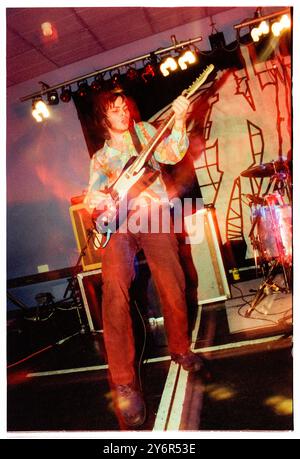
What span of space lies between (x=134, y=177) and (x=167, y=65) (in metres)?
3.17

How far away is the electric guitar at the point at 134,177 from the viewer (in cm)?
195

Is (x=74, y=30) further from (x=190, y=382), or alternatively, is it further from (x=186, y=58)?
(x=190, y=382)

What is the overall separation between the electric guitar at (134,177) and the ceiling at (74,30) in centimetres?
316

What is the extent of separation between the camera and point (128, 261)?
1.74m

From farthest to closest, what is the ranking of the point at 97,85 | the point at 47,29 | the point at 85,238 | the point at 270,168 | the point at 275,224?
the point at 97,85 < the point at 47,29 < the point at 85,238 < the point at 270,168 < the point at 275,224

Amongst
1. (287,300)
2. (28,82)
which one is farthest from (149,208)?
(28,82)

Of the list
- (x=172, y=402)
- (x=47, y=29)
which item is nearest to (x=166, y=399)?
(x=172, y=402)

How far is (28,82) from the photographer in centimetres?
579

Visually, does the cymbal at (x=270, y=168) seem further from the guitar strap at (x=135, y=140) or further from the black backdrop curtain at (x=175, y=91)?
the black backdrop curtain at (x=175, y=91)

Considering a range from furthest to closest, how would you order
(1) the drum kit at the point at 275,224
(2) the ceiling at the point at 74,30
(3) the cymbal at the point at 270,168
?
(2) the ceiling at the point at 74,30 < (3) the cymbal at the point at 270,168 < (1) the drum kit at the point at 275,224

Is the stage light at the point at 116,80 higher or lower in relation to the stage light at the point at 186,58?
higher

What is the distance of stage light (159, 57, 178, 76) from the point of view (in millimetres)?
4395

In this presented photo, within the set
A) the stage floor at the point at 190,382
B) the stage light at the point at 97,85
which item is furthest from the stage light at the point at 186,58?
the stage floor at the point at 190,382
